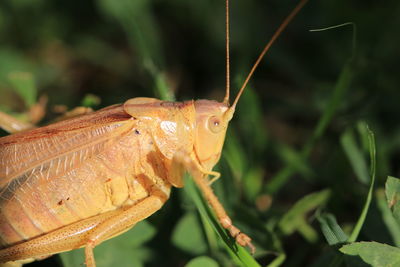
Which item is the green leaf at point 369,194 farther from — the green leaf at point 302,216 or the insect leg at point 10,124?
the insect leg at point 10,124

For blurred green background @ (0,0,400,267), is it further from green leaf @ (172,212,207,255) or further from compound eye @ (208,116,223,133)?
compound eye @ (208,116,223,133)

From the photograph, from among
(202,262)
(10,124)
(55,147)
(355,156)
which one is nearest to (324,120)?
(355,156)

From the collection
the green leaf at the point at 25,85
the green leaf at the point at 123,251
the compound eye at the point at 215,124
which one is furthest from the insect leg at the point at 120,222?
the green leaf at the point at 25,85

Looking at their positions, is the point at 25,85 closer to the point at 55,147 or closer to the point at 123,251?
the point at 55,147

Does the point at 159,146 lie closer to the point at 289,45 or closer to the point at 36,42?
→ the point at 289,45

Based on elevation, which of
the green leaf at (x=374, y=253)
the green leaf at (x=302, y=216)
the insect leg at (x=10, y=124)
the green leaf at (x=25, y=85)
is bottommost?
the green leaf at (x=302, y=216)

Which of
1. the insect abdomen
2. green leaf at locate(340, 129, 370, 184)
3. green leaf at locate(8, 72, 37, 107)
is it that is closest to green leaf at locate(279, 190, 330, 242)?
green leaf at locate(340, 129, 370, 184)
